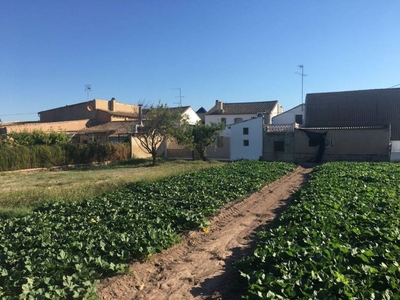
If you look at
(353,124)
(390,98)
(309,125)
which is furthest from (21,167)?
(390,98)

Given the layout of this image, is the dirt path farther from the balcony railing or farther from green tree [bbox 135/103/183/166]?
the balcony railing

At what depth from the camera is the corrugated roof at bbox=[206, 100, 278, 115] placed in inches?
2024

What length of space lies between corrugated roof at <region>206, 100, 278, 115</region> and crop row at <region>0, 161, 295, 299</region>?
40.6m

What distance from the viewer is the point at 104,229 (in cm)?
708

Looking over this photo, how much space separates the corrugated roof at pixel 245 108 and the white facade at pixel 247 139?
60.6 feet

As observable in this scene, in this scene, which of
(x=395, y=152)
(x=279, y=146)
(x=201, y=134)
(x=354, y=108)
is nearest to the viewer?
(x=395, y=152)

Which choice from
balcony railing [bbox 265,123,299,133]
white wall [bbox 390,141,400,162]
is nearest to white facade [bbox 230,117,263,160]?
balcony railing [bbox 265,123,299,133]

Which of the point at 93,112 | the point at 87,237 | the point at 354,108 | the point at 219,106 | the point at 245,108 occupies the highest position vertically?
the point at 219,106

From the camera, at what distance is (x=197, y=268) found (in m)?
6.07

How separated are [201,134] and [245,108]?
22990mm

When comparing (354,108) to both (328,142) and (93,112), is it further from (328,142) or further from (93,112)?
(93,112)

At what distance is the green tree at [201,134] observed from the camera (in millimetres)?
29870

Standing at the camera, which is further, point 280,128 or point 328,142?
point 280,128

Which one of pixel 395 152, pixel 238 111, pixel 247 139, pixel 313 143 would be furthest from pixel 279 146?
pixel 238 111
